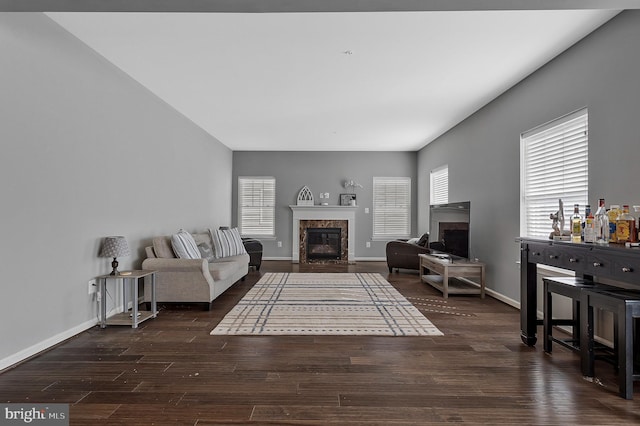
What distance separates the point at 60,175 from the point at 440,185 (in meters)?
6.35

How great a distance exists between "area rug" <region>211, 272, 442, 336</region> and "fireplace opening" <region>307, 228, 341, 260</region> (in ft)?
8.75

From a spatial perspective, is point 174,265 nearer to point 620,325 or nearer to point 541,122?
point 620,325

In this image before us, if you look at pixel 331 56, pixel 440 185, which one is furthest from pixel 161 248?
pixel 440 185

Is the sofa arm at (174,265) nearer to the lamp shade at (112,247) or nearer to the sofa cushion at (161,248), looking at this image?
the sofa cushion at (161,248)

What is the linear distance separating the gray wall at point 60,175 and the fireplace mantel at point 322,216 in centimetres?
419

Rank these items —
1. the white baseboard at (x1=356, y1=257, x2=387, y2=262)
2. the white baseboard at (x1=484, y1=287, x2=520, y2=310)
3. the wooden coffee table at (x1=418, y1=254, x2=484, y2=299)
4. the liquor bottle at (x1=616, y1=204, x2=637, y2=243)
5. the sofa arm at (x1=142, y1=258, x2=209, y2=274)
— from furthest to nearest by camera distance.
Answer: the white baseboard at (x1=356, y1=257, x2=387, y2=262)
the wooden coffee table at (x1=418, y1=254, x2=484, y2=299)
the white baseboard at (x1=484, y1=287, x2=520, y2=310)
the sofa arm at (x1=142, y1=258, x2=209, y2=274)
the liquor bottle at (x1=616, y1=204, x2=637, y2=243)

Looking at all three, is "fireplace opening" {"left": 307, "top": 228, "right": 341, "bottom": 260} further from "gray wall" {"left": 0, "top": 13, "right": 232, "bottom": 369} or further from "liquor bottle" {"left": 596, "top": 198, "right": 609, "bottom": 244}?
"liquor bottle" {"left": 596, "top": 198, "right": 609, "bottom": 244}

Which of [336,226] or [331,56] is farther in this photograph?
[336,226]

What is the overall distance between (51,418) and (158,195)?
332cm

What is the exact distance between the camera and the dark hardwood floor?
1.96 meters

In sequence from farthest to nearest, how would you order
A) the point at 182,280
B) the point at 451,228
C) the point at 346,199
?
the point at 346,199 < the point at 451,228 < the point at 182,280

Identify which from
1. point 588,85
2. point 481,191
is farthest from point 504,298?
point 588,85

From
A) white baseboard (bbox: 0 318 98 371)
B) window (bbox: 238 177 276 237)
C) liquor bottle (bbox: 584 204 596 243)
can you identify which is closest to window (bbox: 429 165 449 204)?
window (bbox: 238 177 276 237)

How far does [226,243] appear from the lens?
5.97 meters
